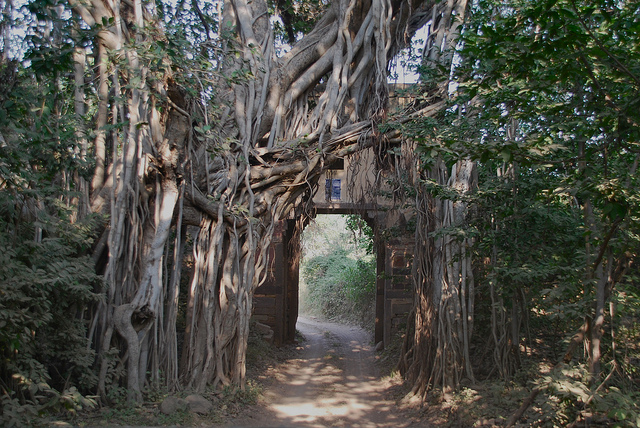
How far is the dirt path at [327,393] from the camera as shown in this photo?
507 cm

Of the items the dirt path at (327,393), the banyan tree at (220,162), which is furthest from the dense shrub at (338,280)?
the banyan tree at (220,162)

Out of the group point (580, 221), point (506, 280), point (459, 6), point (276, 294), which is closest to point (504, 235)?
point (506, 280)

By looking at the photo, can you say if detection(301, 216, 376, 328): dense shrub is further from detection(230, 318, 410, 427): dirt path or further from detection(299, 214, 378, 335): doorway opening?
detection(230, 318, 410, 427): dirt path

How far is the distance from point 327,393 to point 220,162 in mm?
3181

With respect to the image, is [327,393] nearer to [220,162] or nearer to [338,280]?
[220,162]

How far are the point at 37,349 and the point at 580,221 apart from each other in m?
4.79

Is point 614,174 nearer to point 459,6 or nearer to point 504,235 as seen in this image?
point 504,235

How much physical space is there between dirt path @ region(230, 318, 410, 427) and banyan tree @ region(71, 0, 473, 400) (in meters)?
0.57

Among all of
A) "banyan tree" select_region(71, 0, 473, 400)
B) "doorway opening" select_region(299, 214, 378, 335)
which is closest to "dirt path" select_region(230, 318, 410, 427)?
"banyan tree" select_region(71, 0, 473, 400)

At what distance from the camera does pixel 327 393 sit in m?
6.26

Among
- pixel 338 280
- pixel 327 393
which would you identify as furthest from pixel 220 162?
pixel 338 280

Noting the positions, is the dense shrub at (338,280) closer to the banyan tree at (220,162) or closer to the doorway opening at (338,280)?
the doorway opening at (338,280)

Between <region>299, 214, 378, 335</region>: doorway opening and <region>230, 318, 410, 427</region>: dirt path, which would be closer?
<region>230, 318, 410, 427</region>: dirt path

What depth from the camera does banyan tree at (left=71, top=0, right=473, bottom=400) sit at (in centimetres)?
455
